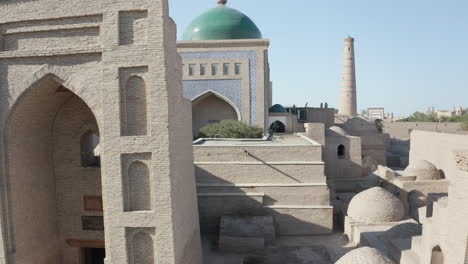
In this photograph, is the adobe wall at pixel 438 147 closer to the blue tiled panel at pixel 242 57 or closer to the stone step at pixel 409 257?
the stone step at pixel 409 257

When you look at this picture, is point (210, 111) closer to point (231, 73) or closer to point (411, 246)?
point (231, 73)

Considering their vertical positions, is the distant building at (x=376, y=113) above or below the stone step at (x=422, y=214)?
above

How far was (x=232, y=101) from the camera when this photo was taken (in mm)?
19109

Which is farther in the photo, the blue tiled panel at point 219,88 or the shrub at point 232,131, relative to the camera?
the blue tiled panel at point 219,88

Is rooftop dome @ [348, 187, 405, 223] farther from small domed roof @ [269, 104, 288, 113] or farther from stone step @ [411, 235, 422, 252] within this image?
small domed roof @ [269, 104, 288, 113]

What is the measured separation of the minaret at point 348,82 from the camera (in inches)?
1353

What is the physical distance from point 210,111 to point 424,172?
12127 mm

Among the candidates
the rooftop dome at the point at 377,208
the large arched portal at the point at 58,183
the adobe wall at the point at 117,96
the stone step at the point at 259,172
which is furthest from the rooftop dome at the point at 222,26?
the adobe wall at the point at 117,96

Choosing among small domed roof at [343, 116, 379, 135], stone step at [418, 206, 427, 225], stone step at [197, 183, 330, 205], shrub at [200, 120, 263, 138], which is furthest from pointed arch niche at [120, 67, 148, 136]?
small domed roof at [343, 116, 379, 135]

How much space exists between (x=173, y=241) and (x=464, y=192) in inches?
198

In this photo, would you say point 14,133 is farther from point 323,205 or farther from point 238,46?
point 238,46

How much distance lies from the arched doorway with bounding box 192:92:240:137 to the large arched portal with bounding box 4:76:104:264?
41.1ft

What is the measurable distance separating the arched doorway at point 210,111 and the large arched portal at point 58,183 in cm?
1252

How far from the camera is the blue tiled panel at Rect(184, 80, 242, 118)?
19.0 m
